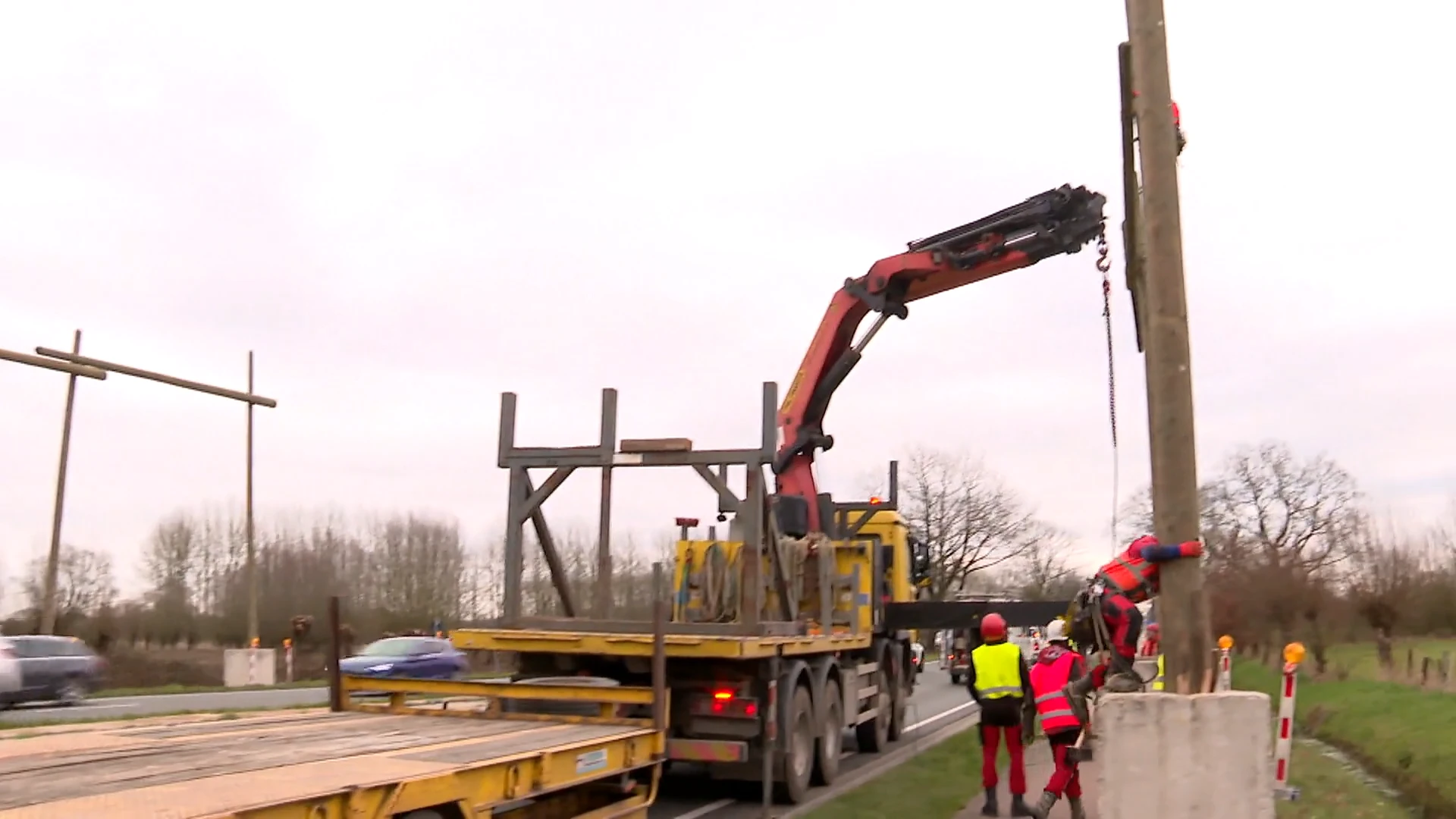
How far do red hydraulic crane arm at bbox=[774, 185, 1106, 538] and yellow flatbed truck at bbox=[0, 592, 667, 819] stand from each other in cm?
629

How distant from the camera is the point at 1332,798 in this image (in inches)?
430

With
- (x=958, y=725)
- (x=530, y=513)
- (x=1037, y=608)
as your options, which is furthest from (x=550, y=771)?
(x=958, y=725)

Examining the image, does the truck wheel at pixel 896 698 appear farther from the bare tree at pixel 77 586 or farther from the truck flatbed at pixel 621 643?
the bare tree at pixel 77 586

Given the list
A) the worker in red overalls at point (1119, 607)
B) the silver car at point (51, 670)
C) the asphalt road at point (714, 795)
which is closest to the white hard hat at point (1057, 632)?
the worker in red overalls at point (1119, 607)

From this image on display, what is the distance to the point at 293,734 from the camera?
711 cm

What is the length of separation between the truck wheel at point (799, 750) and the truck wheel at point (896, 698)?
4.09 metres

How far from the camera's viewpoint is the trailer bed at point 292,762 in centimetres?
441

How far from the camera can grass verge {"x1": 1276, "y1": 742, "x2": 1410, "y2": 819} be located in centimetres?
996

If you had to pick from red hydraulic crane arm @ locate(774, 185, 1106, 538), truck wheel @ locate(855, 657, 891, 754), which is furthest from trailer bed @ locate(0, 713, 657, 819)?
truck wheel @ locate(855, 657, 891, 754)

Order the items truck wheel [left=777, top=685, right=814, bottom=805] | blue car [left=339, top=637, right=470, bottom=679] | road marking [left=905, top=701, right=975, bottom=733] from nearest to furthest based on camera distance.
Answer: truck wheel [left=777, top=685, right=814, bottom=805], road marking [left=905, top=701, right=975, bottom=733], blue car [left=339, top=637, right=470, bottom=679]

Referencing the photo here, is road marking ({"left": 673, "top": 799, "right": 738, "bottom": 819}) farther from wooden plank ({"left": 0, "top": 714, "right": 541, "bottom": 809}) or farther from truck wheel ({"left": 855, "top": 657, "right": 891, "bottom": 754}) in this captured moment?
truck wheel ({"left": 855, "top": 657, "right": 891, "bottom": 754})

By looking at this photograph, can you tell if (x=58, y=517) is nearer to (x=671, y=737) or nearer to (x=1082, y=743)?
(x=671, y=737)

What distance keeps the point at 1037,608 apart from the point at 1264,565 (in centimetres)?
1789

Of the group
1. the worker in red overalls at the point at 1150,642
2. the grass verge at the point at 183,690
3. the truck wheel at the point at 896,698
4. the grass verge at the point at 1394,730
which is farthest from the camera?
the grass verge at the point at 183,690
